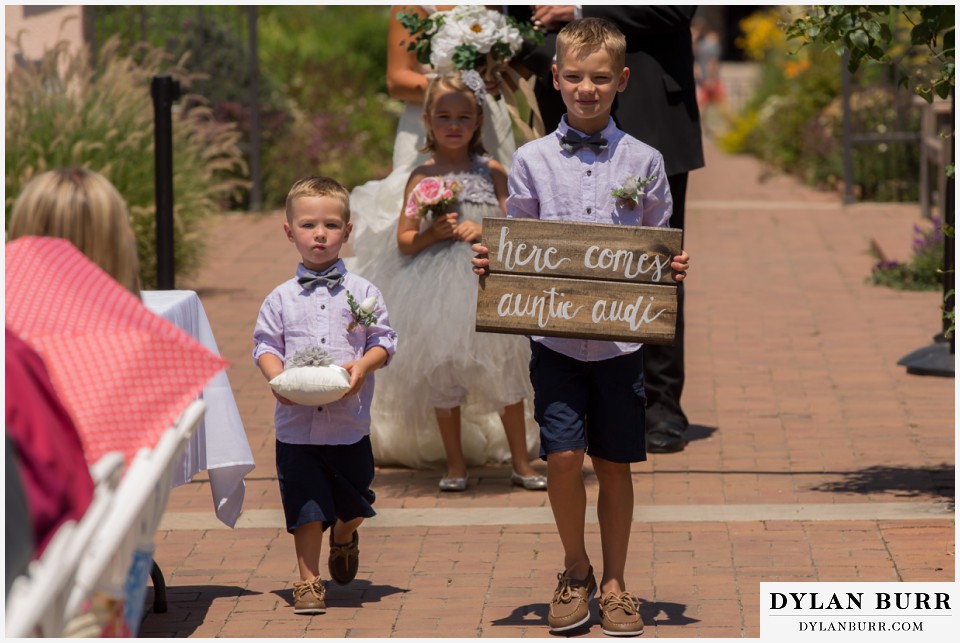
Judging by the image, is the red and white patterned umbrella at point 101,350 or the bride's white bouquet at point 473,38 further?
the bride's white bouquet at point 473,38

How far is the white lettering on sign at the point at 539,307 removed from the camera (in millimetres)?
4488

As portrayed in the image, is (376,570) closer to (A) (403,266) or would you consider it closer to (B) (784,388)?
(A) (403,266)

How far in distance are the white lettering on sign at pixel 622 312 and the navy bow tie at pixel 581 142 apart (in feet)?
1.59

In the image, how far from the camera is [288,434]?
188 inches

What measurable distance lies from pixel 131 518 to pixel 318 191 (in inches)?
81.8

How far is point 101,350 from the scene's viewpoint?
3.17 metres

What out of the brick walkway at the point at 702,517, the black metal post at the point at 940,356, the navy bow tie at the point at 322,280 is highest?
the navy bow tie at the point at 322,280

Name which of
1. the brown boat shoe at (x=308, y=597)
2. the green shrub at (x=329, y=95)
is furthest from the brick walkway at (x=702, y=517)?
the green shrub at (x=329, y=95)

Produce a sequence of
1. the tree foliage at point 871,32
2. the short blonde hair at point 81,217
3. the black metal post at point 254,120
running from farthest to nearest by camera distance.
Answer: the black metal post at point 254,120 < the tree foliage at point 871,32 < the short blonde hair at point 81,217

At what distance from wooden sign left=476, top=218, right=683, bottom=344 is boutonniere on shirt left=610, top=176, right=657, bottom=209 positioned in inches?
6.1

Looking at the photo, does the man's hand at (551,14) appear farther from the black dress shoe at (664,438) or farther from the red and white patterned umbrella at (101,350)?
the red and white patterned umbrella at (101,350)

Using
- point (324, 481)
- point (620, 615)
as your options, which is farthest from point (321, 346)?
point (620, 615)

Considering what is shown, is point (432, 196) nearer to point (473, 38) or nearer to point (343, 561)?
point (473, 38)

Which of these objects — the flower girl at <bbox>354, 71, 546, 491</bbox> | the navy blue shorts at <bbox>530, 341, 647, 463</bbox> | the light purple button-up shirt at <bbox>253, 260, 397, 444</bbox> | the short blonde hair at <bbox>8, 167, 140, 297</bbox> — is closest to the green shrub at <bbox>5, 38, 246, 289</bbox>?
the flower girl at <bbox>354, 71, 546, 491</bbox>
